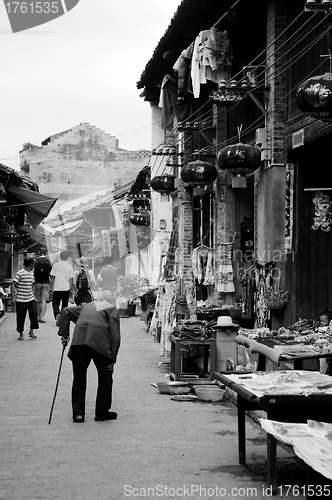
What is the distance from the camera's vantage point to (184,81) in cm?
1841

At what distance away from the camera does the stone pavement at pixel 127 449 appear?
6.74m

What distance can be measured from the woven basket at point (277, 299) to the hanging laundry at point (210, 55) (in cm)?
563

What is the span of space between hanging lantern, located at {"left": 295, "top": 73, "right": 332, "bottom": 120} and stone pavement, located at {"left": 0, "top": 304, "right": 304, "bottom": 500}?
11.4ft

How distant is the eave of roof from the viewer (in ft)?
54.9

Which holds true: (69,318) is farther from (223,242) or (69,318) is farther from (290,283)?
(223,242)

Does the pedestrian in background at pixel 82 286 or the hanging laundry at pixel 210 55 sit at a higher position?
the hanging laundry at pixel 210 55

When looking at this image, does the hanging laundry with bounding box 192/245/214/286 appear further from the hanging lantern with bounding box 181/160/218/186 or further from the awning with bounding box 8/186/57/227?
the awning with bounding box 8/186/57/227

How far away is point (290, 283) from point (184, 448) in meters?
5.41

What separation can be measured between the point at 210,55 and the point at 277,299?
612cm

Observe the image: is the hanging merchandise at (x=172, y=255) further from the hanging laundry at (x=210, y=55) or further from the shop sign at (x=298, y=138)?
the shop sign at (x=298, y=138)

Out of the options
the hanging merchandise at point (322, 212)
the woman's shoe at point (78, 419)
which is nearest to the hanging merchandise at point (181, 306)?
the hanging merchandise at point (322, 212)

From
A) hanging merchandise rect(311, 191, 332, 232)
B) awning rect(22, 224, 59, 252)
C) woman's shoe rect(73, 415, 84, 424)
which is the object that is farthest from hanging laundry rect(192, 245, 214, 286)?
awning rect(22, 224, 59, 252)

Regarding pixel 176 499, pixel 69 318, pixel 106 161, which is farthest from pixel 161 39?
pixel 106 161

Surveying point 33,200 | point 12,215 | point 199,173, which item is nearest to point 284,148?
point 199,173
